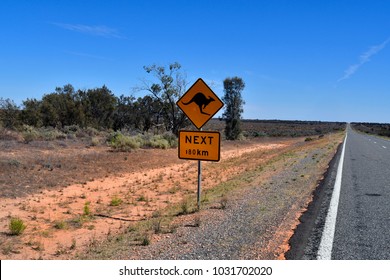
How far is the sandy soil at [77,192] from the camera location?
287 inches

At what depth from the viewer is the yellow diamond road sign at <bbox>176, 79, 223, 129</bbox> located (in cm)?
891

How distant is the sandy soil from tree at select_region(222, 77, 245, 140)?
27.0m

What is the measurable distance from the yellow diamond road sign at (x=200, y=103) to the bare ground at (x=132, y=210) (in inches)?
81.4

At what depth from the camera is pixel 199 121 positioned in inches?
357

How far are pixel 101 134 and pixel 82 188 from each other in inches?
807

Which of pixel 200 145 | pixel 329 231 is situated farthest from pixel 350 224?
pixel 200 145

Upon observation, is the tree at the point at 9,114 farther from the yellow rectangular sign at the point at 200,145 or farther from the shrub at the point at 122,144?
the yellow rectangular sign at the point at 200,145

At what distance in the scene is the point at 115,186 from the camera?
549 inches

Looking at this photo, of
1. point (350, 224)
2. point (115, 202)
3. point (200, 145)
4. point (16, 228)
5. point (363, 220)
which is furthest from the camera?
point (115, 202)

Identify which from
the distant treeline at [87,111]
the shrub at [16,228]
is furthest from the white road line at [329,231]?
the distant treeline at [87,111]

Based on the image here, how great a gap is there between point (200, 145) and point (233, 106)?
1601 inches

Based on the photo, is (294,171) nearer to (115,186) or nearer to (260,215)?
(115,186)

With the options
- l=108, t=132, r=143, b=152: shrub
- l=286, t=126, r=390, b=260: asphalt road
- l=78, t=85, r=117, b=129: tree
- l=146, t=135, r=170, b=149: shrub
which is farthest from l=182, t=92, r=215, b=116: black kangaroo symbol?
l=78, t=85, r=117, b=129: tree

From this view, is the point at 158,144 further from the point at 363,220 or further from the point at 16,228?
the point at 363,220
